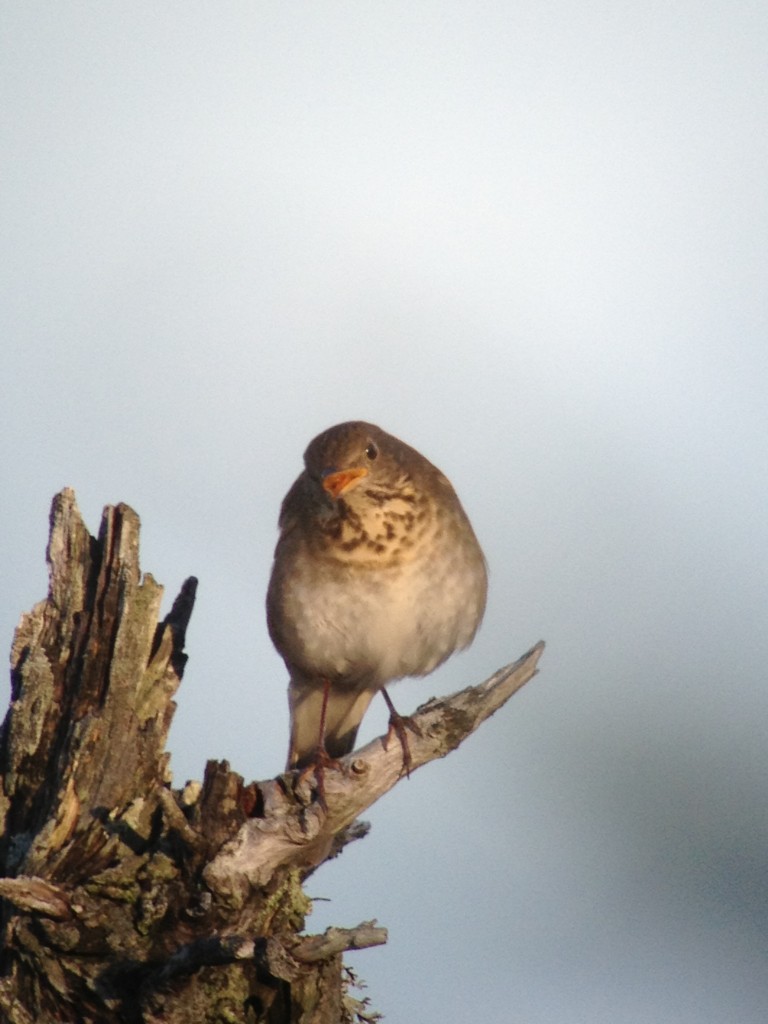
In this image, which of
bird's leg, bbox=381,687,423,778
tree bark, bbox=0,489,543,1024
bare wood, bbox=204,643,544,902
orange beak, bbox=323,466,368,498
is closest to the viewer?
tree bark, bbox=0,489,543,1024

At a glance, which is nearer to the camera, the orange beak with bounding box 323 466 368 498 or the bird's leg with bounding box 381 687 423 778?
the bird's leg with bounding box 381 687 423 778

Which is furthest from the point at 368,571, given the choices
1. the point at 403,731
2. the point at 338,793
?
the point at 338,793

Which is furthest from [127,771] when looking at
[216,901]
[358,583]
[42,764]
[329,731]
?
[329,731]

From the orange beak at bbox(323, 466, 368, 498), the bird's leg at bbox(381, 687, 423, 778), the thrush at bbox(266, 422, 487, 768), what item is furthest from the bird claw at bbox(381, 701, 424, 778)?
the orange beak at bbox(323, 466, 368, 498)

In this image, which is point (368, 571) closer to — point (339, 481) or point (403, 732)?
point (339, 481)

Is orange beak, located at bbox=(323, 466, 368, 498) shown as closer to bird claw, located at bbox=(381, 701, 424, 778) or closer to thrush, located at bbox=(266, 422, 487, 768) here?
thrush, located at bbox=(266, 422, 487, 768)

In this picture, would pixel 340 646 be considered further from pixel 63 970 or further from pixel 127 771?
pixel 63 970

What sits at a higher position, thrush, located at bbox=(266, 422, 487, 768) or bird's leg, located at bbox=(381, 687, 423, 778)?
thrush, located at bbox=(266, 422, 487, 768)
